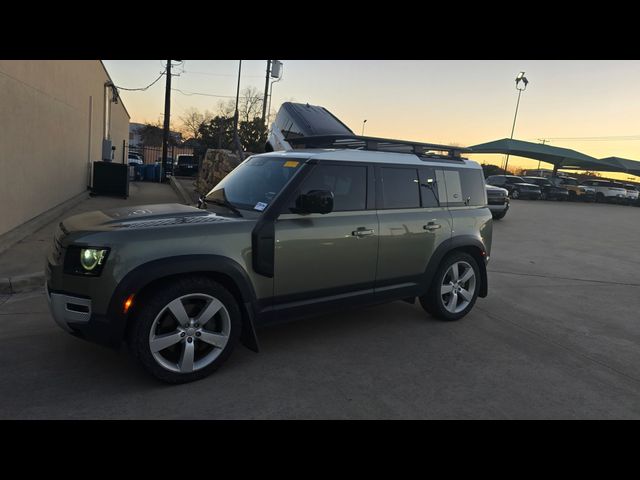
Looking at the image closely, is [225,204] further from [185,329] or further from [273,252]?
[185,329]

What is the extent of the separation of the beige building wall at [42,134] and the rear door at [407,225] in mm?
6359

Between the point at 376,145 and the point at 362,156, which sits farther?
the point at 376,145

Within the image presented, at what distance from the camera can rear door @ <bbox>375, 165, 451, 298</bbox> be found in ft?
14.6

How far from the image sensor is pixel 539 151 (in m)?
42.3

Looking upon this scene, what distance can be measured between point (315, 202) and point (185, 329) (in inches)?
56.1

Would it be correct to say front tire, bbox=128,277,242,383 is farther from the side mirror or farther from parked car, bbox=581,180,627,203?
parked car, bbox=581,180,627,203

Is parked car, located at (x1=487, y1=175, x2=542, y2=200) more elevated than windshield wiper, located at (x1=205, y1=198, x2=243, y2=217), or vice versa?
parked car, located at (x1=487, y1=175, x2=542, y2=200)

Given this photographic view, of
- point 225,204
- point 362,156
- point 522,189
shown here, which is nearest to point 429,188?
point 362,156

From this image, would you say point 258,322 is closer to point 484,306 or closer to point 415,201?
point 415,201

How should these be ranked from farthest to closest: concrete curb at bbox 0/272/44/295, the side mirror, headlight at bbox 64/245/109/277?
1. concrete curb at bbox 0/272/44/295
2. the side mirror
3. headlight at bbox 64/245/109/277

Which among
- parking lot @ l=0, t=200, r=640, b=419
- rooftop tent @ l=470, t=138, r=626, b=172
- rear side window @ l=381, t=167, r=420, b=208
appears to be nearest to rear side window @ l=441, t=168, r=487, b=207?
rear side window @ l=381, t=167, r=420, b=208

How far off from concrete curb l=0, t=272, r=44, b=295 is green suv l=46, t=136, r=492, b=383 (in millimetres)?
2476
